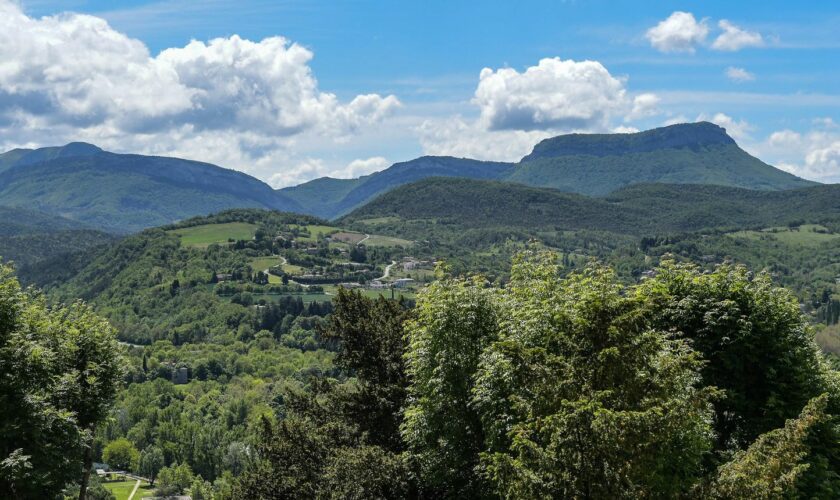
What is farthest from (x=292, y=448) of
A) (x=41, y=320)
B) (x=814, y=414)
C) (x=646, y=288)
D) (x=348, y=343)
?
(x=814, y=414)

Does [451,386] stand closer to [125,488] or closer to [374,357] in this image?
[374,357]

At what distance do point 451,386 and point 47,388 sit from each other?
1594 cm

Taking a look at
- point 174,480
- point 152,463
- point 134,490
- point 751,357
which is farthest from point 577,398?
point 152,463

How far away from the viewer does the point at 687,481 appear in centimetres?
1792

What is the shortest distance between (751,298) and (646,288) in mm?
5221

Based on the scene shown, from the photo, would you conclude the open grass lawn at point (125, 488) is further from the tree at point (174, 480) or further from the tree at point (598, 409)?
the tree at point (598, 409)

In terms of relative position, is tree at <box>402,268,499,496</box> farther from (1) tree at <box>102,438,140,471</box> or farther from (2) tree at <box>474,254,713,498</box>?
(1) tree at <box>102,438,140,471</box>

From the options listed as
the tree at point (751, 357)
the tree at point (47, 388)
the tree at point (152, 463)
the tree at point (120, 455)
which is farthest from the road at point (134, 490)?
the tree at point (751, 357)

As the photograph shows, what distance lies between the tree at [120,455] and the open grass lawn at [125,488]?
4.06 m

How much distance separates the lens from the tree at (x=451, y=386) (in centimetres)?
2608

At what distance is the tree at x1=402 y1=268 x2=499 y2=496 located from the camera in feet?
85.6

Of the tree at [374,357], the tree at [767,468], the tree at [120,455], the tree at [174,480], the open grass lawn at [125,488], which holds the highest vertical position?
the tree at [767,468]

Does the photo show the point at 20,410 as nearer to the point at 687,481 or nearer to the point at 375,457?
the point at 375,457

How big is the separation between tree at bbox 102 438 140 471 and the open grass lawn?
13.3 feet
